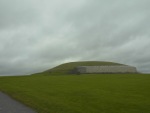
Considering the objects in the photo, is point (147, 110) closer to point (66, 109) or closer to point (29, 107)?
point (66, 109)

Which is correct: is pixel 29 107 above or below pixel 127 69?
below

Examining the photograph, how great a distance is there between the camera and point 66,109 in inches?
920

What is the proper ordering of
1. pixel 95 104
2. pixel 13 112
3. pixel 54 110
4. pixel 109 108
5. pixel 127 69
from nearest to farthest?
1. pixel 13 112
2. pixel 54 110
3. pixel 109 108
4. pixel 95 104
5. pixel 127 69

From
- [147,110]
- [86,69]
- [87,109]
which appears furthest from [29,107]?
[86,69]

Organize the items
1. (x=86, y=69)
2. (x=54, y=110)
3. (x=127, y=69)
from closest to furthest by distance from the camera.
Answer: (x=54, y=110) < (x=86, y=69) < (x=127, y=69)

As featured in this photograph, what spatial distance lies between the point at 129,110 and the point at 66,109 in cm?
580

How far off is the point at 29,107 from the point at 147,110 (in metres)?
11.0

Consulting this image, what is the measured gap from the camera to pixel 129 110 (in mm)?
23359

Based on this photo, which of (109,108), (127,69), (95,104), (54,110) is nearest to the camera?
(54,110)

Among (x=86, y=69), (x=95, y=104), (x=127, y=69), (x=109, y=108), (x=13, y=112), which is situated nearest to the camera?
(x=13, y=112)

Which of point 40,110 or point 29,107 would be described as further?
point 29,107

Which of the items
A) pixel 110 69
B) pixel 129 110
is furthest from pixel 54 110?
pixel 110 69

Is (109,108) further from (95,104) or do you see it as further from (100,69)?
(100,69)

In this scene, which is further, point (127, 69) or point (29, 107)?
point (127, 69)
